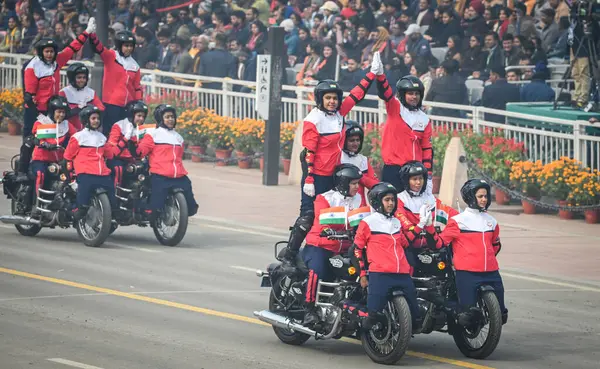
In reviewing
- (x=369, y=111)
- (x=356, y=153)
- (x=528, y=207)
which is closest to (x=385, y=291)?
(x=356, y=153)

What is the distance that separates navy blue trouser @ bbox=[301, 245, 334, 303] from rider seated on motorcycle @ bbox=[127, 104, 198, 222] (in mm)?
6091

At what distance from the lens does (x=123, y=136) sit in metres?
19.8

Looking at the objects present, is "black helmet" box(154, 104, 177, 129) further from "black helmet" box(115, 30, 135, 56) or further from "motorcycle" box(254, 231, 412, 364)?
"motorcycle" box(254, 231, 412, 364)

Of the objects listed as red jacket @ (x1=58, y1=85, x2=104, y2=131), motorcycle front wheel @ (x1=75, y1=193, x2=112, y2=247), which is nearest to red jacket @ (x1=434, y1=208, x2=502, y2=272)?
motorcycle front wheel @ (x1=75, y1=193, x2=112, y2=247)

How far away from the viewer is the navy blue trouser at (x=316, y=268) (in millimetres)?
12984

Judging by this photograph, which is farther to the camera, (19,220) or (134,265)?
(19,220)

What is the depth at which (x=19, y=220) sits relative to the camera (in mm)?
19672

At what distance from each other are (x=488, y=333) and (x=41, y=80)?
9900 millimetres

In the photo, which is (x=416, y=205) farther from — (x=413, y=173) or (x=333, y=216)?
(x=333, y=216)

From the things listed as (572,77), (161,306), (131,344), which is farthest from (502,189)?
(131,344)

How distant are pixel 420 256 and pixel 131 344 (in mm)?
2702

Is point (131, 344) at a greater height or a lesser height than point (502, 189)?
lesser

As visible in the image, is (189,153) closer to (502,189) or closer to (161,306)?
(502,189)

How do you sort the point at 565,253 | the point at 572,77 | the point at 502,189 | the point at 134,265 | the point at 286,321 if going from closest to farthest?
the point at 286,321
the point at 134,265
the point at 565,253
the point at 502,189
the point at 572,77
